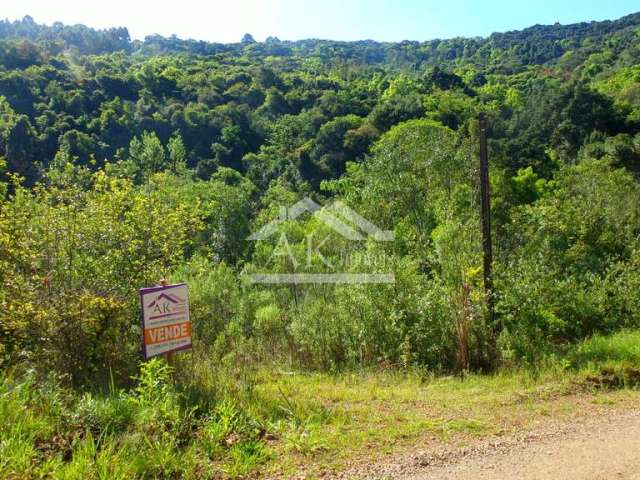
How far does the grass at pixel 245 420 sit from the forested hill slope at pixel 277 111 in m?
24.3

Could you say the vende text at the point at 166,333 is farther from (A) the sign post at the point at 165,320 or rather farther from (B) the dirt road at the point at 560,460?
(B) the dirt road at the point at 560,460

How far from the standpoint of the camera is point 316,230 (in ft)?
71.9

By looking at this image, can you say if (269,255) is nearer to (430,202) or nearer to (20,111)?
(430,202)

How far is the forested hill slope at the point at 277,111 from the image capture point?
4072cm

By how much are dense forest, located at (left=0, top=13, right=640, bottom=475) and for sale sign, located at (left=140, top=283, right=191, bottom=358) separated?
69cm

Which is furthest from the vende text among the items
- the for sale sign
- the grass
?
the grass

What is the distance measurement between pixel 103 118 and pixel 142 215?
5171cm

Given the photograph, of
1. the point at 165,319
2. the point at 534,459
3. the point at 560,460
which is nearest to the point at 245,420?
the point at 165,319

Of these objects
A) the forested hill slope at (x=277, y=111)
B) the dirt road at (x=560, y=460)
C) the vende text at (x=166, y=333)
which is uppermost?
the forested hill slope at (x=277, y=111)

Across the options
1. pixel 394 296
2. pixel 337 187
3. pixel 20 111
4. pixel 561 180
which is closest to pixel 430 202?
pixel 561 180

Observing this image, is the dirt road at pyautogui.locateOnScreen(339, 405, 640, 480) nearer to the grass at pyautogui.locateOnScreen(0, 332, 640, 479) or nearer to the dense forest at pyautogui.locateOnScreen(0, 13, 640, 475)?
the grass at pyautogui.locateOnScreen(0, 332, 640, 479)

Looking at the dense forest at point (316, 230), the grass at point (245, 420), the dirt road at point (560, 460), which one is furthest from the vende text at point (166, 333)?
the dirt road at point (560, 460)

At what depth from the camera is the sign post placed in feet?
16.9

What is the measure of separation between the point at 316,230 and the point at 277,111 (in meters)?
49.5
